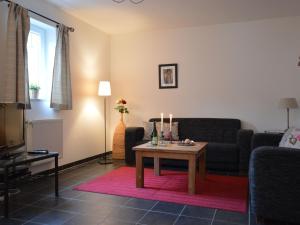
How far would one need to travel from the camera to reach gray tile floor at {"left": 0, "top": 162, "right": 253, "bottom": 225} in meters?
2.43

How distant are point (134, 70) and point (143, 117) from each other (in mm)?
948

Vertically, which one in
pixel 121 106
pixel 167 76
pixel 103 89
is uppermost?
pixel 167 76

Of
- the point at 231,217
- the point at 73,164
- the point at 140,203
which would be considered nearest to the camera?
the point at 231,217

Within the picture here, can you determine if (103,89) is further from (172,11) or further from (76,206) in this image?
(76,206)

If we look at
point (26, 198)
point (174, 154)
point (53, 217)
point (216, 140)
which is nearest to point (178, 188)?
point (174, 154)

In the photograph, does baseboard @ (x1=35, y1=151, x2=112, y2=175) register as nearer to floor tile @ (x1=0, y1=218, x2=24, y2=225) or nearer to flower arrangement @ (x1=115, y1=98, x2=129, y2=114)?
flower arrangement @ (x1=115, y1=98, x2=129, y2=114)

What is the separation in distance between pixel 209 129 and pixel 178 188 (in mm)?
1680

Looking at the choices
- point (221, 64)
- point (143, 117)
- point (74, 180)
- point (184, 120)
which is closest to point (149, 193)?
point (74, 180)

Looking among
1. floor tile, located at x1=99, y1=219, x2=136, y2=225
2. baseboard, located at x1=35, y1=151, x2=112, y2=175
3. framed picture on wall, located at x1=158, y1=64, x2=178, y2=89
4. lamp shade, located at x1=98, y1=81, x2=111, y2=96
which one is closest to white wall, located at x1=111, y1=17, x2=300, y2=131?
Result: framed picture on wall, located at x1=158, y1=64, x2=178, y2=89

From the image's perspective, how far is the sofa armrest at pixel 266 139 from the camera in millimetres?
3820

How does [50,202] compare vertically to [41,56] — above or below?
below

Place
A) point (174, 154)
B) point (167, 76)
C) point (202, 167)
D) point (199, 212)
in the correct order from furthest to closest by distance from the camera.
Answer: point (167, 76), point (202, 167), point (174, 154), point (199, 212)

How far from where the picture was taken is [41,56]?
4.14 metres

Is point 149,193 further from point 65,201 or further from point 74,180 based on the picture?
point 74,180
